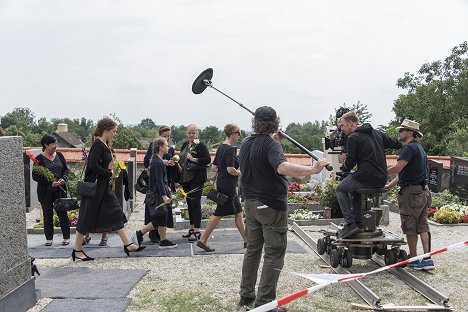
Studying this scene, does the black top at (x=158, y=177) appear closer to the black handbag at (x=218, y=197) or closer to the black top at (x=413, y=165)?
the black handbag at (x=218, y=197)

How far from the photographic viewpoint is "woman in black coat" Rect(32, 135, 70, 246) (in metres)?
8.94

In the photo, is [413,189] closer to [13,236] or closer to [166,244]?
[166,244]

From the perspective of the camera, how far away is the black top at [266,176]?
5.45 meters

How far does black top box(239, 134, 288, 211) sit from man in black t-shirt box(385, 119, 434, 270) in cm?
252

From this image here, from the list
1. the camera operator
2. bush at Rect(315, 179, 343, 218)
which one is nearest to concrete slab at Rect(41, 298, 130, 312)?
the camera operator

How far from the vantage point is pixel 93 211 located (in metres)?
7.73

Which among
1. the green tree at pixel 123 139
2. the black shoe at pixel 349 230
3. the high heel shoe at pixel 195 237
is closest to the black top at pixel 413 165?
the black shoe at pixel 349 230

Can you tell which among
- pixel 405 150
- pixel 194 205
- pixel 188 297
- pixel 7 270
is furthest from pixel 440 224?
pixel 7 270

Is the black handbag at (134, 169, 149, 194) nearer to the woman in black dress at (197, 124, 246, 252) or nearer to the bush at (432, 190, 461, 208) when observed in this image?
the woman in black dress at (197, 124, 246, 252)

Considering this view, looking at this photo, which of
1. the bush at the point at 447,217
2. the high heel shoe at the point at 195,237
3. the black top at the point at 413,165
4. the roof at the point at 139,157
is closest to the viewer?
the black top at the point at 413,165

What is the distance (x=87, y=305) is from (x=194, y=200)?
3875 millimetres

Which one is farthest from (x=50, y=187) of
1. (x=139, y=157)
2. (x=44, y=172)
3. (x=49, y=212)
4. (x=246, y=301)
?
(x=139, y=157)

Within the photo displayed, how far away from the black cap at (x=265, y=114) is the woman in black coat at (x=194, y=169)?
12.1 feet

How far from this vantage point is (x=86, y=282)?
262 inches
